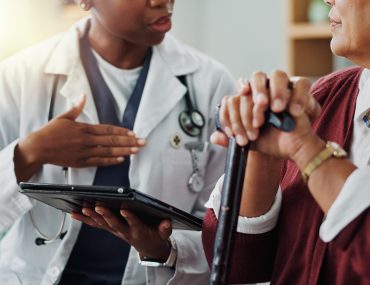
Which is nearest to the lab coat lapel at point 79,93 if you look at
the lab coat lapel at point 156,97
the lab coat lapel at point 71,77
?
the lab coat lapel at point 71,77

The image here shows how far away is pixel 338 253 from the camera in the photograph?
3.40 feet

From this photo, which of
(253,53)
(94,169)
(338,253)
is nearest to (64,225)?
(94,169)

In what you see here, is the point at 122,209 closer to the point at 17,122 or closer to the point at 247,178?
the point at 247,178

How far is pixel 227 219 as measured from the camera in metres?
0.91

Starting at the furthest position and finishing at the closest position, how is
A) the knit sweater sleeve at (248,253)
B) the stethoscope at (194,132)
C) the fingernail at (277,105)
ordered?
the stethoscope at (194,132)
the knit sweater sleeve at (248,253)
the fingernail at (277,105)

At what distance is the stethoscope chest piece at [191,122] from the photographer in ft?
5.32

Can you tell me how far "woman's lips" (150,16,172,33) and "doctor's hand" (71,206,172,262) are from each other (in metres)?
0.48

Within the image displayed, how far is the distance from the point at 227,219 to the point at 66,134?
0.67 meters

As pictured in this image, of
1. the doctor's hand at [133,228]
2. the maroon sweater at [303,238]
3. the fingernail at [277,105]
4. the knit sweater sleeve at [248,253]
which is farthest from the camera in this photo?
the doctor's hand at [133,228]

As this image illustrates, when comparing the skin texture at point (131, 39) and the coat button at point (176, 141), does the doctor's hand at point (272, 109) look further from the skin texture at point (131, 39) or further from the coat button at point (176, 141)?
the coat button at point (176, 141)

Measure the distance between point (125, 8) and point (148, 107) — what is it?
0.22 metres

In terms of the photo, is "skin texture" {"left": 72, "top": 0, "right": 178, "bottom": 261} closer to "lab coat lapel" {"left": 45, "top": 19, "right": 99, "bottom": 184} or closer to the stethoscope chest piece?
"lab coat lapel" {"left": 45, "top": 19, "right": 99, "bottom": 184}

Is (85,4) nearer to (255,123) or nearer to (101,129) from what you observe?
(101,129)

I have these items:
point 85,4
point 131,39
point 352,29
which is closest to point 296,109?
point 352,29
